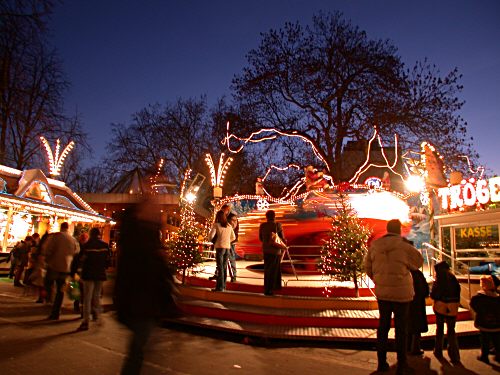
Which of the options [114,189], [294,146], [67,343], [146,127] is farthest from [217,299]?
[146,127]

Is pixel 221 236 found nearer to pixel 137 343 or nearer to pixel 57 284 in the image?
pixel 57 284

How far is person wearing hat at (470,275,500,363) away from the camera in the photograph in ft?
21.2

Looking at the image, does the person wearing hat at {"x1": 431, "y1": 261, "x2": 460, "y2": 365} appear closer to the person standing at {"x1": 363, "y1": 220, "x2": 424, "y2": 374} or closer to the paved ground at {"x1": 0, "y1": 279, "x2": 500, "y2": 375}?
the paved ground at {"x1": 0, "y1": 279, "x2": 500, "y2": 375}

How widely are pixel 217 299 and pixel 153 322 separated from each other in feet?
19.6

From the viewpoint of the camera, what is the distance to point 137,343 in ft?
12.5

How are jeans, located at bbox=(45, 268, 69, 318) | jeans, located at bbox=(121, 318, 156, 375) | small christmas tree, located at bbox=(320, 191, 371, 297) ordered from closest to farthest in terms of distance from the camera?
jeans, located at bbox=(121, 318, 156, 375) → jeans, located at bbox=(45, 268, 69, 318) → small christmas tree, located at bbox=(320, 191, 371, 297)

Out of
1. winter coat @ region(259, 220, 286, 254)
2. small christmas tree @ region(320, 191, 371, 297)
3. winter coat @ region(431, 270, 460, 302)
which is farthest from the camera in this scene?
small christmas tree @ region(320, 191, 371, 297)

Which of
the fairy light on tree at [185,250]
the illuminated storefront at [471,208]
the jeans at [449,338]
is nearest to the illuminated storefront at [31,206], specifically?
the fairy light on tree at [185,250]

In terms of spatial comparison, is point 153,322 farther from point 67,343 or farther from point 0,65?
point 0,65

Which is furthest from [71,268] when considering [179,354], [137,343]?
[137,343]

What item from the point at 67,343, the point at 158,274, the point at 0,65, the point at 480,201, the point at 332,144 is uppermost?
the point at 332,144

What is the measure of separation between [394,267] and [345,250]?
12.8 ft

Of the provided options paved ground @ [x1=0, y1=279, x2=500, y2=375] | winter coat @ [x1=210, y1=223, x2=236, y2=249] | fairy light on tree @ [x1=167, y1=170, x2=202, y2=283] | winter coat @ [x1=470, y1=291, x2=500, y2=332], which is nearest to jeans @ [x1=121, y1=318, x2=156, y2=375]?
paved ground @ [x1=0, y1=279, x2=500, y2=375]

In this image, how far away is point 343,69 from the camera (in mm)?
22688
